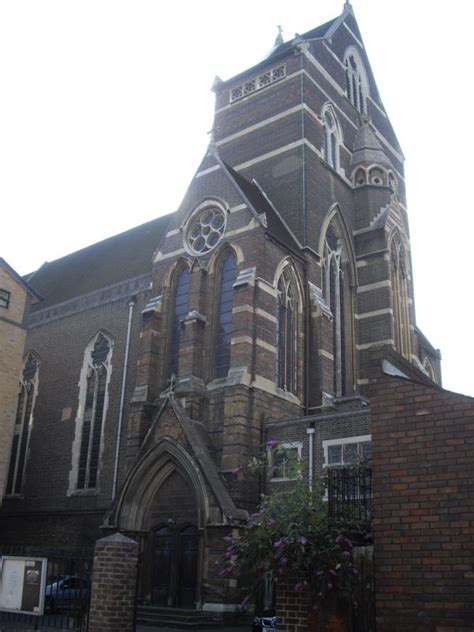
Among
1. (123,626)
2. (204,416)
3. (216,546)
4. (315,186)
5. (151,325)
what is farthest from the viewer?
(315,186)

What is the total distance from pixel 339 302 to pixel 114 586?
20316 mm

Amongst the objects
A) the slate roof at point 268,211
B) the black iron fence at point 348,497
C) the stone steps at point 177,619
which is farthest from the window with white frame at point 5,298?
the black iron fence at point 348,497

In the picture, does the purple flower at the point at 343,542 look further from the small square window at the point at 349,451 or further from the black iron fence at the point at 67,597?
the small square window at the point at 349,451

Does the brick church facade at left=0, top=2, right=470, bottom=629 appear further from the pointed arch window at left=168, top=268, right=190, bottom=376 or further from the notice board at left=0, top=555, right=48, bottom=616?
the notice board at left=0, top=555, right=48, bottom=616

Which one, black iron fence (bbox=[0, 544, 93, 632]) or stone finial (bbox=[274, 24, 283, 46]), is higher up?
stone finial (bbox=[274, 24, 283, 46])

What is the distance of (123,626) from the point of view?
1222 cm

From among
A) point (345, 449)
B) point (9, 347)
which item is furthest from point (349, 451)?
point (9, 347)

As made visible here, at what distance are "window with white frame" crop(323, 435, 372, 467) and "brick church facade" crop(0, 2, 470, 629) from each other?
0.06 m

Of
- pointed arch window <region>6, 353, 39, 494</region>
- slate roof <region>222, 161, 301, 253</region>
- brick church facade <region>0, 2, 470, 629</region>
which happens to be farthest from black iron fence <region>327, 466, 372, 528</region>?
pointed arch window <region>6, 353, 39, 494</region>

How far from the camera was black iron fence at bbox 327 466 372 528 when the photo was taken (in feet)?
33.3

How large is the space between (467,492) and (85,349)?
1060 inches

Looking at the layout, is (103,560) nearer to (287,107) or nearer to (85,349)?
(85,349)

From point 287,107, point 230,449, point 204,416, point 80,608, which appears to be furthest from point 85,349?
point 80,608

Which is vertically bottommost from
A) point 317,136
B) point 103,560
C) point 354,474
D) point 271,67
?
point 103,560
